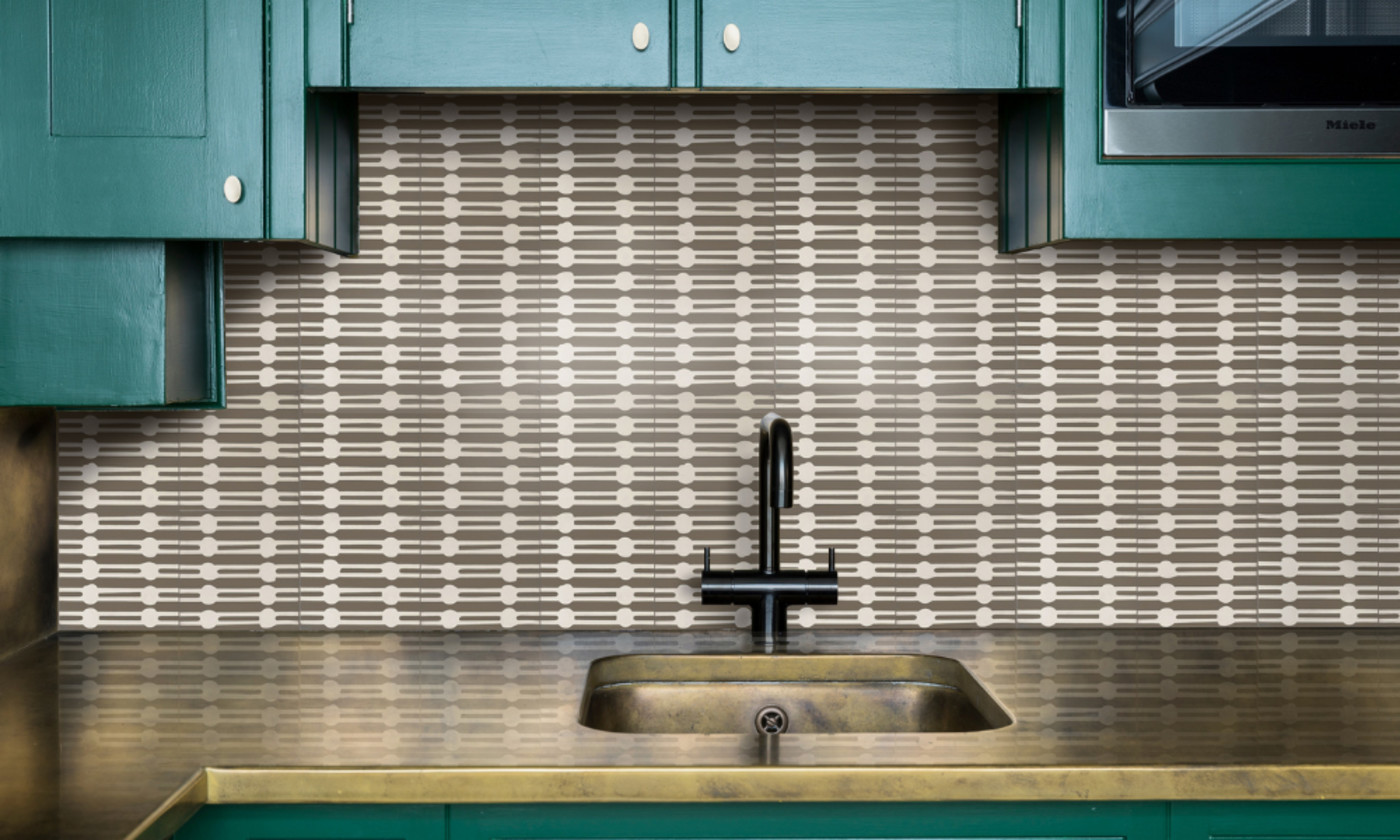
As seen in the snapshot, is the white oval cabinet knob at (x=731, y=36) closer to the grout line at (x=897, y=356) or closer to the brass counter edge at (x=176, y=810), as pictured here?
the grout line at (x=897, y=356)

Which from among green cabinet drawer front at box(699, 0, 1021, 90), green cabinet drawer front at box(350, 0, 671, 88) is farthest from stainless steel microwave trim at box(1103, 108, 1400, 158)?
green cabinet drawer front at box(350, 0, 671, 88)

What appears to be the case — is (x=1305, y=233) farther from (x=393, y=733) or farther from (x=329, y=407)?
(x=329, y=407)

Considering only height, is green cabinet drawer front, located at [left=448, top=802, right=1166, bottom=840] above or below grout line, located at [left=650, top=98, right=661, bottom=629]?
below

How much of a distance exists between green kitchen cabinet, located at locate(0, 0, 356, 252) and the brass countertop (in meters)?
0.61

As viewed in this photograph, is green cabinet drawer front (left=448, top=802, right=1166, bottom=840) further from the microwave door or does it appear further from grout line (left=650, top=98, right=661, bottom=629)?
the microwave door

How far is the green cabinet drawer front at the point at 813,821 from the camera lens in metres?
1.33

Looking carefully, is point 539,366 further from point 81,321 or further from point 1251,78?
point 1251,78

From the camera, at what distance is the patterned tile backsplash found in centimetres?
199

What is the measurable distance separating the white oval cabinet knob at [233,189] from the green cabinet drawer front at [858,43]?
623mm

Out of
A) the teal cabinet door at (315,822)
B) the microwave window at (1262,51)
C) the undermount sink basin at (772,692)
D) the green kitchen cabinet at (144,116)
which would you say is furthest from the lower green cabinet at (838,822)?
the microwave window at (1262,51)

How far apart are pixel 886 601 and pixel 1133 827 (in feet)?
2.37

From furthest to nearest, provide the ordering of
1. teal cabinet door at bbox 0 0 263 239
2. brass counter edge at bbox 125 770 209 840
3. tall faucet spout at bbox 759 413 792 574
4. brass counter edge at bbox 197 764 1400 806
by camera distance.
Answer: tall faucet spout at bbox 759 413 792 574, teal cabinet door at bbox 0 0 263 239, brass counter edge at bbox 197 764 1400 806, brass counter edge at bbox 125 770 209 840

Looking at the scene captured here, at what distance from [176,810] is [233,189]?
2.58 feet

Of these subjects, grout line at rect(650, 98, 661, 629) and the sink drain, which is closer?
the sink drain
